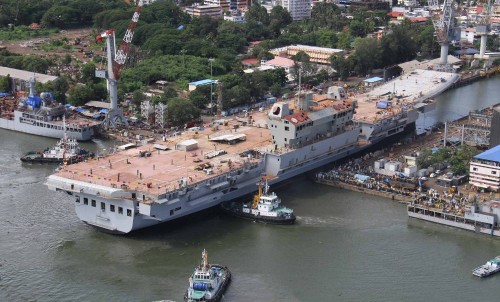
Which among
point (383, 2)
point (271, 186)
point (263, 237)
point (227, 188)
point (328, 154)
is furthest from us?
point (383, 2)

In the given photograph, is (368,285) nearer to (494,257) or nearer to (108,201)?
(494,257)

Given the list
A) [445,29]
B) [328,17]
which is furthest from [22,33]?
[445,29]

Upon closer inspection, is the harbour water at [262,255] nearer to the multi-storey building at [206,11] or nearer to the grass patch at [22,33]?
the grass patch at [22,33]

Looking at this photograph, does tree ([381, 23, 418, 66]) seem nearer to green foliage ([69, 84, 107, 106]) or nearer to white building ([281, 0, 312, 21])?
white building ([281, 0, 312, 21])

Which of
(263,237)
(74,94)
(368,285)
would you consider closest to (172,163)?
(263,237)

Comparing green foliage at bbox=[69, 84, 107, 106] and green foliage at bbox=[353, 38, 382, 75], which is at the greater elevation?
green foliage at bbox=[353, 38, 382, 75]

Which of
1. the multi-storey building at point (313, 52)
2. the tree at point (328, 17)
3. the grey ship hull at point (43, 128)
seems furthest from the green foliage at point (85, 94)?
the tree at point (328, 17)

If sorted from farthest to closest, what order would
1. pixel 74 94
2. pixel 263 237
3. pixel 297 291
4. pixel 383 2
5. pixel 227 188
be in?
pixel 383 2, pixel 74 94, pixel 227 188, pixel 263 237, pixel 297 291

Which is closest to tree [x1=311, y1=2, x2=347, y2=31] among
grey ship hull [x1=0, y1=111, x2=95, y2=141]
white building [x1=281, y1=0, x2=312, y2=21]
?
white building [x1=281, y1=0, x2=312, y2=21]
